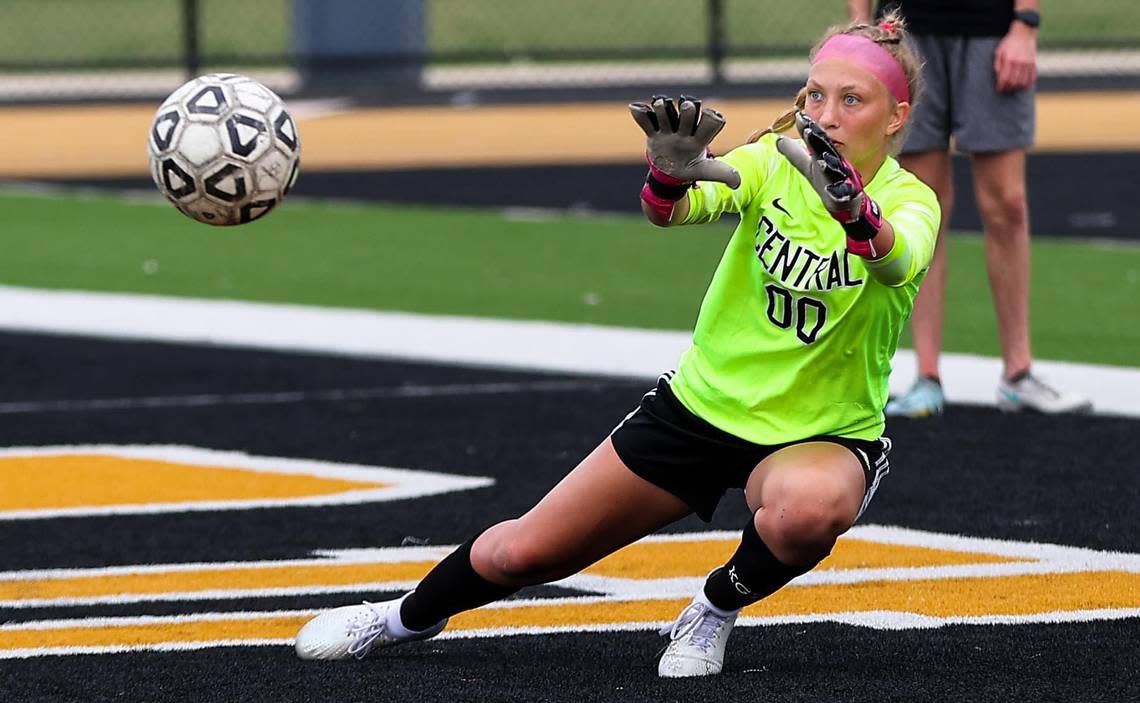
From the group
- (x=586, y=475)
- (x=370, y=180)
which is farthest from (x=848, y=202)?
(x=370, y=180)

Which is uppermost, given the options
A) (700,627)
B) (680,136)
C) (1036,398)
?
(680,136)

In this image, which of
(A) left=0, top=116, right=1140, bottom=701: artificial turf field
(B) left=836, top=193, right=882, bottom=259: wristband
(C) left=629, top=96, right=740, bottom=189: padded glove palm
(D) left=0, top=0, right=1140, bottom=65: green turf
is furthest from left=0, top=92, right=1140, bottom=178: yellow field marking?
(B) left=836, top=193, right=882, bottom=259: wristband

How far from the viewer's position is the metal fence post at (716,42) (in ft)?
71.3

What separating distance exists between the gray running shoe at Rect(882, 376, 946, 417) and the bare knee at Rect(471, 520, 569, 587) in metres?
3.00

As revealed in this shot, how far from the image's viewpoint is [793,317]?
185 inches

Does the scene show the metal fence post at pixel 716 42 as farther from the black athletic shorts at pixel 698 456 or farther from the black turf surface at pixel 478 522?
the black athletic shorts at pixel 698 456

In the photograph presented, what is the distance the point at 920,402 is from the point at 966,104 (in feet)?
3.35

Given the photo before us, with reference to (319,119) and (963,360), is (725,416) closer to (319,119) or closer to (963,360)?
(963,360)

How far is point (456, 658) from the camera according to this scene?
488 cm

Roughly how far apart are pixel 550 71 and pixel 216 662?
19.4 m

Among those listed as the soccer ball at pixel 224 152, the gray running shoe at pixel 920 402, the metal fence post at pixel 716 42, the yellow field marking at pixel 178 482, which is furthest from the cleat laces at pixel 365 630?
the metal fence post at pixel 716 42

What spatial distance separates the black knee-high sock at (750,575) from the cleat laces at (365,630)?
726 millimetres

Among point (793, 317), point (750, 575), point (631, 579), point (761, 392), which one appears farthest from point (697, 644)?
point (631, 579)

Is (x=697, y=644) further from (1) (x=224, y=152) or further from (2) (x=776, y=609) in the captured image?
(1) (x=224, y=152)
